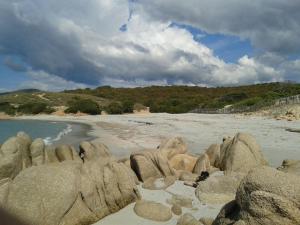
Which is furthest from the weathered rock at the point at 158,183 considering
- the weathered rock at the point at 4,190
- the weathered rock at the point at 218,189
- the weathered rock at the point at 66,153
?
the weathered rock at the point at 4,190

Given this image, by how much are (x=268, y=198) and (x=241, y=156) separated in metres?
7.31

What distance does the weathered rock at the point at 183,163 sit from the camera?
14.9 m

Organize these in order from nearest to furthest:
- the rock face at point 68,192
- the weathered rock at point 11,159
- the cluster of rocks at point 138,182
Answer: the cluster of rocks at point 138,182, the rock face at point 68,192, the weathered rock at point 11,159

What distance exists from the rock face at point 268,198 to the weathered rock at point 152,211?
235 cm

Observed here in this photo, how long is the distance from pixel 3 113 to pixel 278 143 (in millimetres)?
76131

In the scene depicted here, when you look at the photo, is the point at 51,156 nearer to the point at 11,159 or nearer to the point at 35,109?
the point at 11,159

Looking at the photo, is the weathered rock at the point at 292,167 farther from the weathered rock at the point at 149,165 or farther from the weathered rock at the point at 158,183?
the weathered rock at the point at 149,165

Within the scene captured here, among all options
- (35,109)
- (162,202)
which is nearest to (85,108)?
(35,109)

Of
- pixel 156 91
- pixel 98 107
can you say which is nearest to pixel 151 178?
pixel 98 107

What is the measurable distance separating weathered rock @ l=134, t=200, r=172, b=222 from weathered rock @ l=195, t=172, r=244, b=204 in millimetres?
1447

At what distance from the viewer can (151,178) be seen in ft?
41.9

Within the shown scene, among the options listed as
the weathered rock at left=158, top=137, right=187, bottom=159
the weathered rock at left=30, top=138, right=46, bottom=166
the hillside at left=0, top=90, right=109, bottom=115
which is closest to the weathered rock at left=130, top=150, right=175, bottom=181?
the weathered rock at left=158, top=137, right=187, bottom=159

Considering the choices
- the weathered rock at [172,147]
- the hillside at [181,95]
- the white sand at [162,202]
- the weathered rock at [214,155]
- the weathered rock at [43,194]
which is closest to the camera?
the weathered rock at [43,194]

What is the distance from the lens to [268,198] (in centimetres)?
667
